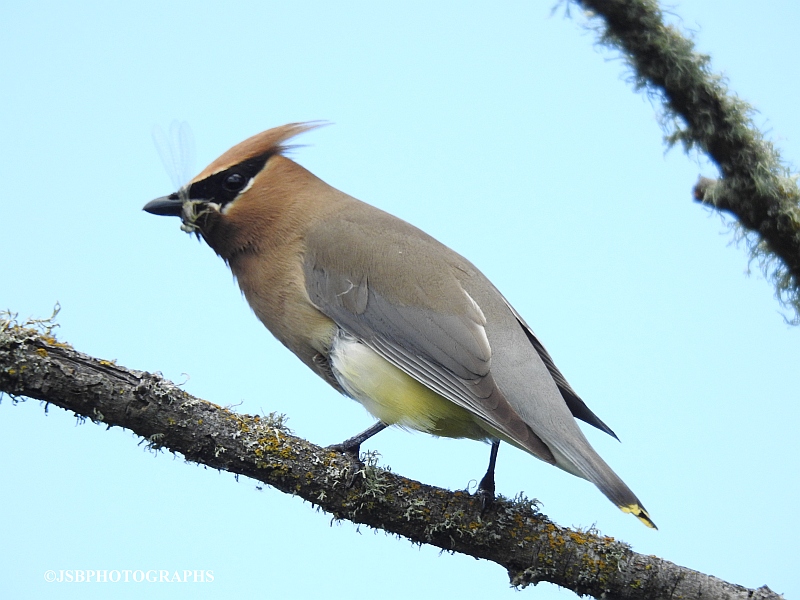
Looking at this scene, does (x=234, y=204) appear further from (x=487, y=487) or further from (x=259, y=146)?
(x=487, y=487)

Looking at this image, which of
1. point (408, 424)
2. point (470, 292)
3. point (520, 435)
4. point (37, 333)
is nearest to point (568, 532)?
point (520, 435)

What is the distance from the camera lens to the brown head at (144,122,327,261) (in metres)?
4.21

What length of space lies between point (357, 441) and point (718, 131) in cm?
181

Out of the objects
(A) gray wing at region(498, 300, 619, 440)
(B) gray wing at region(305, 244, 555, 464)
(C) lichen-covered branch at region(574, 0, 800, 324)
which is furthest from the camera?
(A) gray wing at region(498, 300, 619, 440)

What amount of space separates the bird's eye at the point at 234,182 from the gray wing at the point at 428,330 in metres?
0.57

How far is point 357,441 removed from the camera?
3.56m

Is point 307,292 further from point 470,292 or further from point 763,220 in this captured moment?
point 763,220

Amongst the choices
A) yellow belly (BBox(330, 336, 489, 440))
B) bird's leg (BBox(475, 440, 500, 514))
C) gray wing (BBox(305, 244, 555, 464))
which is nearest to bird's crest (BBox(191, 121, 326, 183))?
gray wing (BBox(305, 244, 555, 464))

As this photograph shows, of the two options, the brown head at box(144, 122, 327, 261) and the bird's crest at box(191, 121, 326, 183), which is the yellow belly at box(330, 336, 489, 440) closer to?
the brown head at box(144, 122, 327, 261)

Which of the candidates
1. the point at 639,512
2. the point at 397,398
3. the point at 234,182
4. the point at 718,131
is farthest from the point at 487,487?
the point at 234,182

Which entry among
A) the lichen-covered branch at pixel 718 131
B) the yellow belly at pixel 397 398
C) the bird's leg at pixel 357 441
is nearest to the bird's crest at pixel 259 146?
the yellow belly at pixel 397 398

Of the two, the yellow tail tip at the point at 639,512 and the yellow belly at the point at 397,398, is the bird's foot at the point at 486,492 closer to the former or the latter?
the yellow belly at the point at 397,398

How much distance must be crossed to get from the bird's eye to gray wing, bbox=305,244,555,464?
57cm

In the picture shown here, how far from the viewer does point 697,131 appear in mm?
2664
